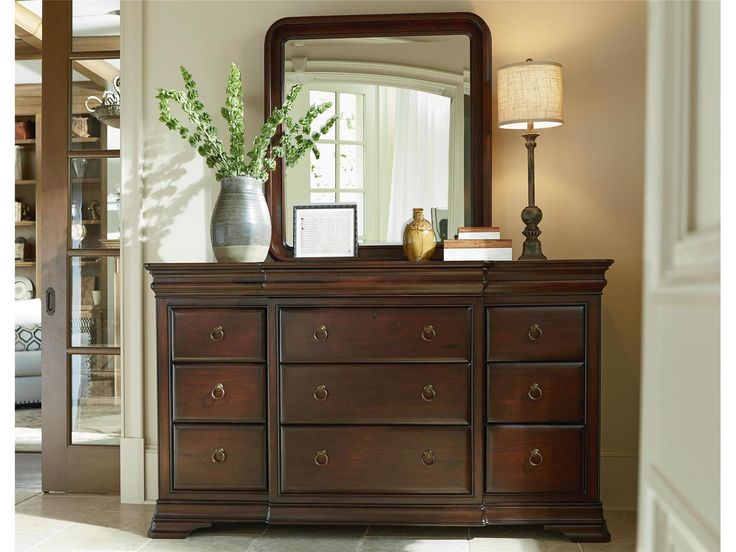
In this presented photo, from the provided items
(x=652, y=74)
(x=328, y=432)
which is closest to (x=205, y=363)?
(x=328, y=432)

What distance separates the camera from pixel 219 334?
8.59ft

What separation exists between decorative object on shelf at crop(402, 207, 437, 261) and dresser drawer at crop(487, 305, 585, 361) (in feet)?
1.24

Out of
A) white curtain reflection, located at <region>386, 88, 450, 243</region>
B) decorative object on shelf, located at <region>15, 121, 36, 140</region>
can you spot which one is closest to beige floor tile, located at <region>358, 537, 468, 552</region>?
white curtain reflection, located at <region>386, 88, 450, 243</region>

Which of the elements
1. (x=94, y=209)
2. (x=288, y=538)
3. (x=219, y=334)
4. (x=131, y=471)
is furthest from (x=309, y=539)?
(x=94, y=209)

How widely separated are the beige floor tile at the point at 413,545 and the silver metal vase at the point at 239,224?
3.63 feet

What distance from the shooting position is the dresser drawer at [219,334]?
2.61 m

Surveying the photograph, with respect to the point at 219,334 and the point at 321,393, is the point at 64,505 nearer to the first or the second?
the point at 219,334

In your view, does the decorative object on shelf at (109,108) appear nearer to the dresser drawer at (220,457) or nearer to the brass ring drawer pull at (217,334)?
the brass ring drawer pull at (217,334)

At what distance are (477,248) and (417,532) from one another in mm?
1064

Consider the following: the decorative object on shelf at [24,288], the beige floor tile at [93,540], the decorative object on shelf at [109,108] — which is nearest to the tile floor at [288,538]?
the beige floor tile at [93,540]

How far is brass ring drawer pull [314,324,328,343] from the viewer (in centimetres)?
258

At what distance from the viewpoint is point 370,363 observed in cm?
256

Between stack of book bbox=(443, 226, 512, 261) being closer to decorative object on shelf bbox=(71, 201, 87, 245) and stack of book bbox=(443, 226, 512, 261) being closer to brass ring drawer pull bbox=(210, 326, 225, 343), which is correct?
brass ring drawer pull bbox=(210, 326, 225, 343)

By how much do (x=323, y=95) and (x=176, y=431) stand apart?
4.80 ft
